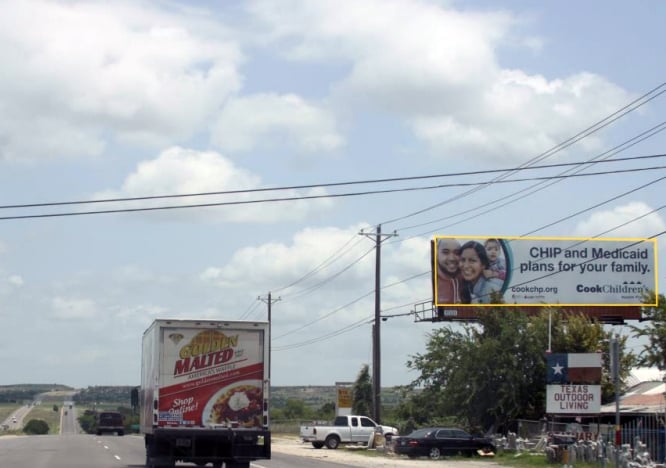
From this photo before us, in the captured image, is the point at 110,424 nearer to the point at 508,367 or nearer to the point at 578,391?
the point at 508,367

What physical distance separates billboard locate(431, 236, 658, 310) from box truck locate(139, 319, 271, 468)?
3751 cm

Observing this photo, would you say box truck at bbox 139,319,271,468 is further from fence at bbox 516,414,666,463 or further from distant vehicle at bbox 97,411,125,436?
distant vehicle at bbox 97,411,125,436

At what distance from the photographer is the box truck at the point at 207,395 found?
24562mm

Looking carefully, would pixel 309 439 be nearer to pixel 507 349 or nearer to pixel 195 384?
pixel 507 349

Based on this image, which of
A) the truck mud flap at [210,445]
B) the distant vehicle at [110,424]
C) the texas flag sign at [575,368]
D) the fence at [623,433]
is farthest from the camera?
the distant vehicle at [110,424]

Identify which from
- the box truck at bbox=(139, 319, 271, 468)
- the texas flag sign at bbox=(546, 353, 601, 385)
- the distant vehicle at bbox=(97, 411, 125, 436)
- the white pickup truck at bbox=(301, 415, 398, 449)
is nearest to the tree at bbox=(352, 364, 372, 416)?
the distant vehicle at bbox=(97, 411, 125, 436)

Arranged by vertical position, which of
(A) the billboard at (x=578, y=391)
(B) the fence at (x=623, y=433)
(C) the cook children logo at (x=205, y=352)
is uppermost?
(C) the cook children logo at (x=205, y=352)

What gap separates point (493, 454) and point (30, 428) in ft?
337

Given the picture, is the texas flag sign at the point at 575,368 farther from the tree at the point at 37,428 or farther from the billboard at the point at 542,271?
the tree at the point at 37,428

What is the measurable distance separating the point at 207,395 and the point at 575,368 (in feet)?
46.9

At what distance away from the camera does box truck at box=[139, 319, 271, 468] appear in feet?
80.6

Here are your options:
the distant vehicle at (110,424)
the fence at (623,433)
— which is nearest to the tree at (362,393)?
the distant vehicle at (110,424)

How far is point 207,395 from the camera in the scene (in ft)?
81.5

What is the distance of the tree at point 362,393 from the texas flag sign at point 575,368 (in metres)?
47.1
